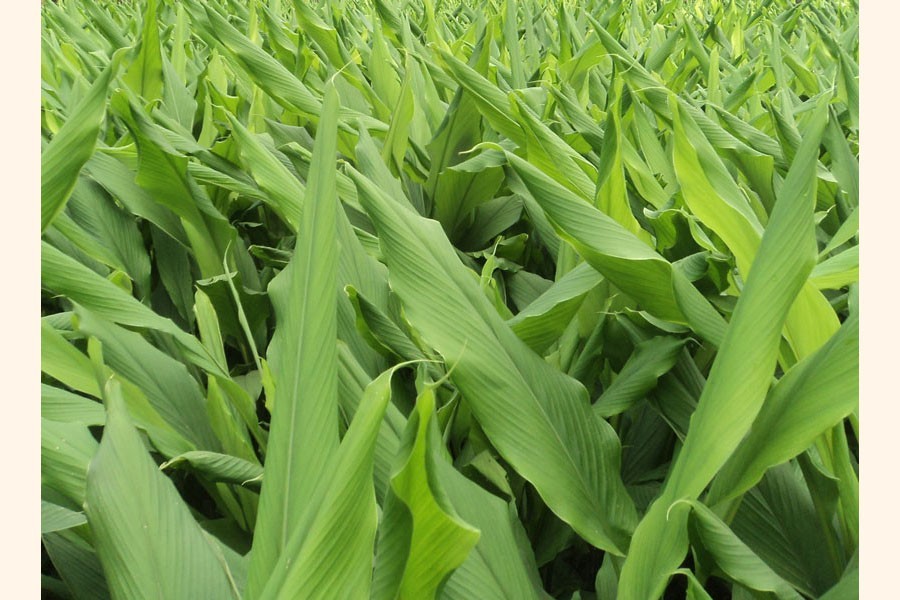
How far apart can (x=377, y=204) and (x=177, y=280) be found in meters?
0.45

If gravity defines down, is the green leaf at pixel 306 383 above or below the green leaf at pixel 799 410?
above

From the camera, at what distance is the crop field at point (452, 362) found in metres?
0.45

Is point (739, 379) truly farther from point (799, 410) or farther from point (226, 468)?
point (226, 468)

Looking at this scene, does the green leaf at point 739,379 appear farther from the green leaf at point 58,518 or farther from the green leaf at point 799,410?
the green leaf at point 58,518

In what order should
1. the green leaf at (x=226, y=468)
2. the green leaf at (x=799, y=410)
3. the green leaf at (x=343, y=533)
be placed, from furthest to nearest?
the green leaf at (x=226, y=468) < the green leaf at (x=799, y=410) < the green leaf at (x=343, y=533)

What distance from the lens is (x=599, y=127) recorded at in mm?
1069

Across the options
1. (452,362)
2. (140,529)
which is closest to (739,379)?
(452,362)

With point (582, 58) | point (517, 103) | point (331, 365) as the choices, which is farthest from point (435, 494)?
point (582, 58)

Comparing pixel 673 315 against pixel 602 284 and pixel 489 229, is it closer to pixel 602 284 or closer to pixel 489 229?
pixel 602 284

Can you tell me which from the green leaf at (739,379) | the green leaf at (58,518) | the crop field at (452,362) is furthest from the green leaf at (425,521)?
the green leaf at (58,518)

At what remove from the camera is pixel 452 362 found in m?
0.54

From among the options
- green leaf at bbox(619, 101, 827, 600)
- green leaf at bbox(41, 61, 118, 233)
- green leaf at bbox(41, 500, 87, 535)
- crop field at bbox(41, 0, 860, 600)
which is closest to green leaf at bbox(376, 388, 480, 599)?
crop field at bbox(41, 0, 860, 600)

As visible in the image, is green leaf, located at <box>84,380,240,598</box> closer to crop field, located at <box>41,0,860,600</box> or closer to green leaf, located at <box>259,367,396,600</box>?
crop field, located at <box>41,0,860,600</box>

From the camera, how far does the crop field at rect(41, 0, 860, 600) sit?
448 millimetres
